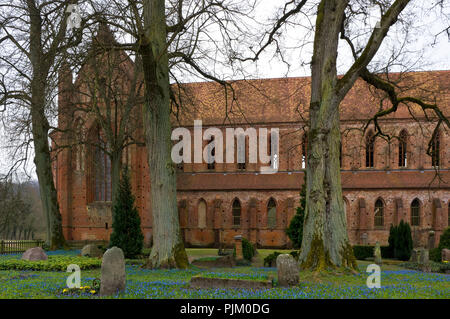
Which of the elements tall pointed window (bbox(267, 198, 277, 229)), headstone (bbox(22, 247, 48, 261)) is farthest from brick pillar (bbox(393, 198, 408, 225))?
headstone (bbox(22, 247, 48, 261))

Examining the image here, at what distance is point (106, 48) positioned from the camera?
14.5m

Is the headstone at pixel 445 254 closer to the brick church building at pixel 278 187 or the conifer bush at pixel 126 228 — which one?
the brick church building at pixel 278 187

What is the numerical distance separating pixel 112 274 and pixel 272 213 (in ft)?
97.4

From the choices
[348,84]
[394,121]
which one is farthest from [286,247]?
[348,84]

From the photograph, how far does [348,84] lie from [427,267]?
8.93 meters

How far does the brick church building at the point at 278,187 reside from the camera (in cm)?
3447

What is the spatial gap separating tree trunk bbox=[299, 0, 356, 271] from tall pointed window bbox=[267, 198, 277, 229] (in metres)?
21.5

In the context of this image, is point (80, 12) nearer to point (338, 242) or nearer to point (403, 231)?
point (338, 242)

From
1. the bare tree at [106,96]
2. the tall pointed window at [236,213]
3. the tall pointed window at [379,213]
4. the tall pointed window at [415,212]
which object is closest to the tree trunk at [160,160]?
the bare tree at [106,96]

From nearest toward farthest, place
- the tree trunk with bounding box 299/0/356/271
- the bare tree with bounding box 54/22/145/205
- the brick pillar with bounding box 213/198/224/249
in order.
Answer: the tree trunk with bounding box 299/0/356/271 → the bare tree with bounding box 54/22/145/205 → the brick pillar with bounding box 213/198/224/249

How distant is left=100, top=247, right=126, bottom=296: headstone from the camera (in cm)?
924

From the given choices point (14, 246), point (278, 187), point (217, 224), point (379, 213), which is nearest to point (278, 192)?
point (278, 187)

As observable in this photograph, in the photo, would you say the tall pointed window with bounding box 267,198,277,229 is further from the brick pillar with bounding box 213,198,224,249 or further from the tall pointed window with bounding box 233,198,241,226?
the brick pillar with bounding box 213,198,224,249

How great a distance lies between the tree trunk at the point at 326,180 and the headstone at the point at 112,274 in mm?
6640
